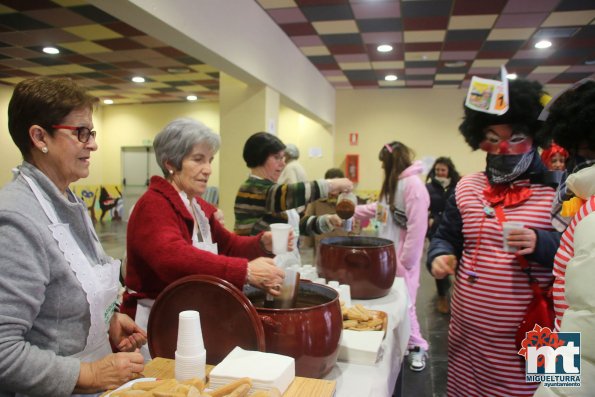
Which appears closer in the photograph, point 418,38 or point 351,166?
point 418,38

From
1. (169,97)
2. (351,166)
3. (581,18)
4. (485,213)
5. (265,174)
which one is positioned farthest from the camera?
(169,97)

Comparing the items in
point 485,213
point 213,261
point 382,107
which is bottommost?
point 213,261

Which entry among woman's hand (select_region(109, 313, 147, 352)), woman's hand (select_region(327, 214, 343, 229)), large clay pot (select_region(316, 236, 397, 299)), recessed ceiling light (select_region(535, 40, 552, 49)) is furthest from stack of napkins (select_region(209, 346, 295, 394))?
recessed ceiling light (select_region(535, 40, 552, 49))

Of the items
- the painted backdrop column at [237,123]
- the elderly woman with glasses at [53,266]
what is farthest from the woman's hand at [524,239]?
the painted backdrop column at [237,123]

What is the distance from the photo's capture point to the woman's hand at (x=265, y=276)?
1262mm

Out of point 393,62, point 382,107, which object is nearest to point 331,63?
point 393,62

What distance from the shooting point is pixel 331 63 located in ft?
22.3

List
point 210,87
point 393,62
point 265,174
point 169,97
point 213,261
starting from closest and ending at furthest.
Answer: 1. point 213,261
2. point 265,174
3. point 393,62
4. point 210,87
5. point 169,97

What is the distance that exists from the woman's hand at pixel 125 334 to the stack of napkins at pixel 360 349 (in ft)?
2.03

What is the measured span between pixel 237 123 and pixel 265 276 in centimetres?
352

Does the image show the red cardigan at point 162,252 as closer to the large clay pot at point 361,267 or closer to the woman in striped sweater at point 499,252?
the large clay pot at point 361,267

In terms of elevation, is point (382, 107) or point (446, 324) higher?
point (382, 107)

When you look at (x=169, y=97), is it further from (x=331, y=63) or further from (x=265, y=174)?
(x=265, y=174)

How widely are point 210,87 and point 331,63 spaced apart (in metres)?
2.80
